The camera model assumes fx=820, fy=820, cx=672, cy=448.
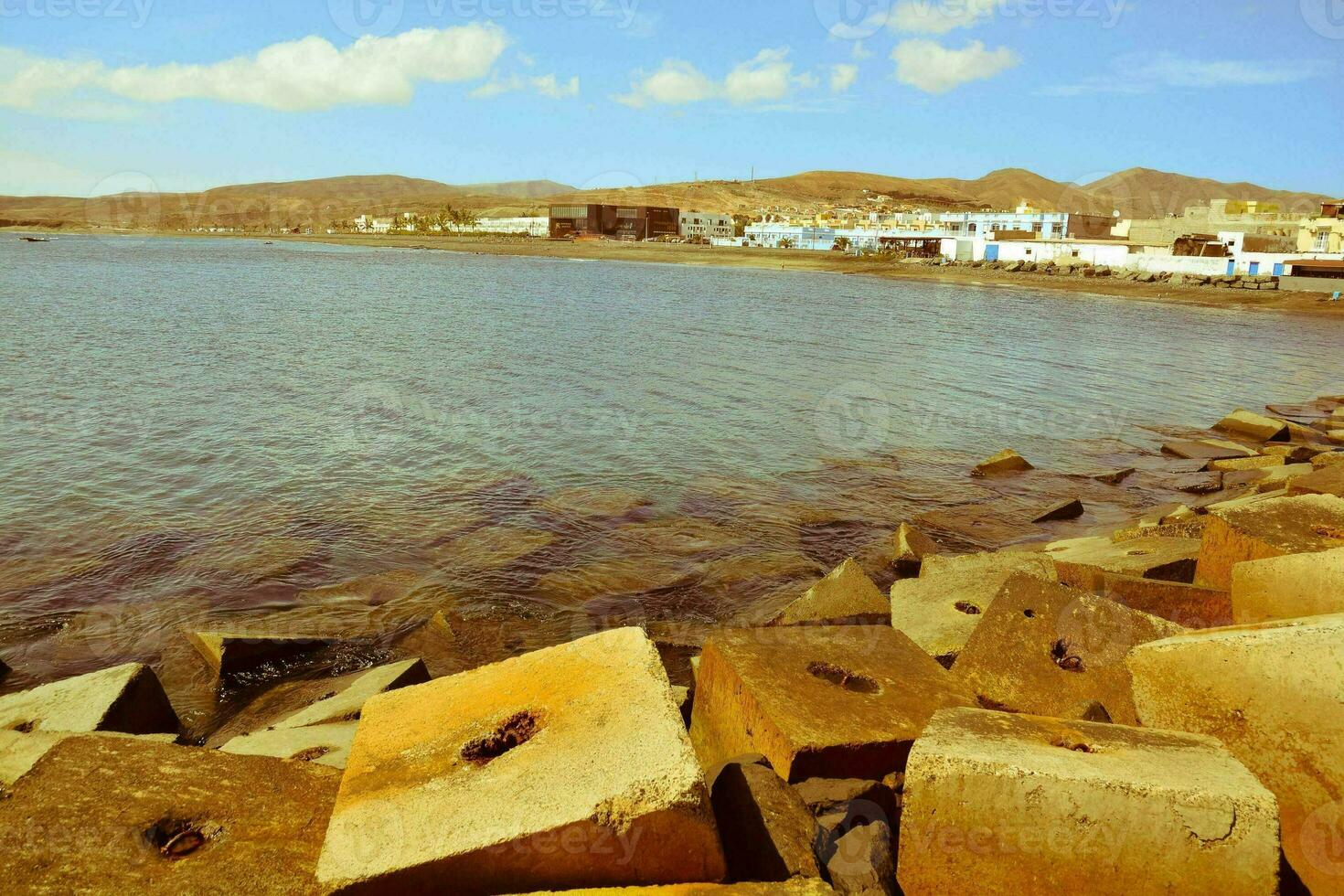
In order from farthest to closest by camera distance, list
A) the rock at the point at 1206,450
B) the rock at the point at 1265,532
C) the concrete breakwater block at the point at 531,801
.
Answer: the rock at the point at 1206,450 < the rock at the point at 1265,532 < the concrete breakwater block at the point at 531,801

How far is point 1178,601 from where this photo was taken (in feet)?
17.1

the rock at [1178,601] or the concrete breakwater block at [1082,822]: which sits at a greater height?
the concrete breakwater block at [1082,822]

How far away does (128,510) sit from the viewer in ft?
33.8

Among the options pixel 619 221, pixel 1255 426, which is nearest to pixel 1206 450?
pixel 1255 426

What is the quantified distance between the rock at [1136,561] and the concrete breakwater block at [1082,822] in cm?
300

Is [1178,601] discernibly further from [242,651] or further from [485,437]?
[485,437]

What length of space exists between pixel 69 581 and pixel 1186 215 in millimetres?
88746

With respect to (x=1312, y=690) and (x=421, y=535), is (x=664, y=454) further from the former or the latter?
(x=1312, y=690)

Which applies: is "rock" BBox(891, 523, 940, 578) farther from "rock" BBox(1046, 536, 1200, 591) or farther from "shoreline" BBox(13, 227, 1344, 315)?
"shoreline" BBox(13, 227, 1344, 315)

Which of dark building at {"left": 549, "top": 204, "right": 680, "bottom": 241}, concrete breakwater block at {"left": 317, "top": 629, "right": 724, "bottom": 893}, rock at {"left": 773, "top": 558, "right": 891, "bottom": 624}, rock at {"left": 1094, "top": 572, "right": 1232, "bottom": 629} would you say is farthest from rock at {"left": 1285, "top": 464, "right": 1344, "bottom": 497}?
dark building at {"left": 549, "top": 204, "right": 680, "bottom": 241}

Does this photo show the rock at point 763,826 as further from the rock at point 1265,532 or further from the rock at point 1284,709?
the rock at point 1265,532

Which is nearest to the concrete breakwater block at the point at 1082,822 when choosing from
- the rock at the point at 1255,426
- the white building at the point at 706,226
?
the rock at the point at 1255,426

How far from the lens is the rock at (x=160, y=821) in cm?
260

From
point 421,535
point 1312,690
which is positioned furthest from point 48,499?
point 1312,690
